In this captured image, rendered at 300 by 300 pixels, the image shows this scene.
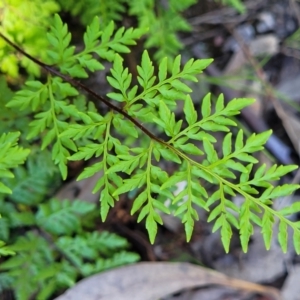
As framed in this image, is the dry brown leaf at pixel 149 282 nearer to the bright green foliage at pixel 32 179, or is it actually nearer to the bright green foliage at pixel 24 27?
the bright green foliage at pixel 32 179

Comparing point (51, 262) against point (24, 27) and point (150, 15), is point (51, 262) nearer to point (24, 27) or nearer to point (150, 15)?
point (24, 27)

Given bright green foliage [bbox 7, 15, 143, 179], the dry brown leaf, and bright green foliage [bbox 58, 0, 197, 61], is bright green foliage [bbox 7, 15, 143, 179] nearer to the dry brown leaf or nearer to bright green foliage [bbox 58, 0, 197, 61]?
bright green foliage [bbox 58, 0, 197, 61]

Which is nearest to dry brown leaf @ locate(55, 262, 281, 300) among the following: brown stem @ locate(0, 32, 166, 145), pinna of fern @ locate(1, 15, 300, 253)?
pinna of fern @ locate(1, 15, 300, 253)

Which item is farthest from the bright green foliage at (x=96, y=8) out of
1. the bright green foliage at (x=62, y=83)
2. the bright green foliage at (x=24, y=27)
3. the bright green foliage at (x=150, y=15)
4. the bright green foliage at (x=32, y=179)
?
the bright green foliage at (x=32, y=179)

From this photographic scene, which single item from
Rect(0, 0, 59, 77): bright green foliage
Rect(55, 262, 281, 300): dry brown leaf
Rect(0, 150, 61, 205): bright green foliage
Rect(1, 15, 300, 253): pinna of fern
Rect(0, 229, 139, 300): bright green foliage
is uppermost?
Rect(0, 0, 59, 77): bright green foliage

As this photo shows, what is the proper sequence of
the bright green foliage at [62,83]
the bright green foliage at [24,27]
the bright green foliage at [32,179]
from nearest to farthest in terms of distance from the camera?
the bright green foliage at [62,83] → the bright green foliage at [24,27] → the bright green foliage at [32,179]

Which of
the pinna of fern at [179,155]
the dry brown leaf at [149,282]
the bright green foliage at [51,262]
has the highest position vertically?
the pinna of fern at [179,155]

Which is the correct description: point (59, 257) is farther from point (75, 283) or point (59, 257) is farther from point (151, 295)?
point (151, 295)
